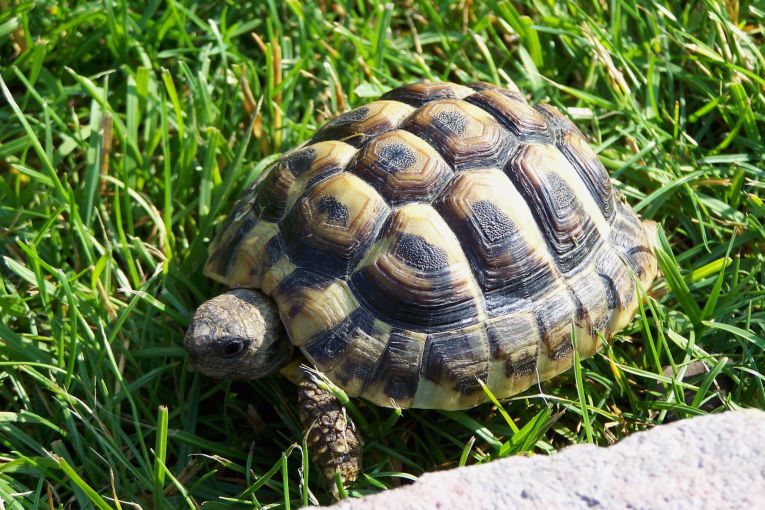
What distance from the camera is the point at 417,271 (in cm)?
267

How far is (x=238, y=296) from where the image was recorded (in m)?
2.86

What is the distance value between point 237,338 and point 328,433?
16.3 inches

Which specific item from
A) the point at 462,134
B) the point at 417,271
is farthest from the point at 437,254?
the point at 462,134

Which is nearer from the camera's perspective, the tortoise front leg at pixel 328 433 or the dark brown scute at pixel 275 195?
the tortoise front leg at pixel 328 433

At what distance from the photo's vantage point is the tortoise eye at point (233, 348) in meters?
2.72

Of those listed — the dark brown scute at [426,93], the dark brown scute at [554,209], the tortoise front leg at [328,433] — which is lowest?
the tortoise front leg at [328,433]

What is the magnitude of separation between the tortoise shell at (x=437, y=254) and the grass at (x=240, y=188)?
20 centimetres

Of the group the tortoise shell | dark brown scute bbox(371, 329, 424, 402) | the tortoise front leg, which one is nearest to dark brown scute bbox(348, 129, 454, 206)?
the tortoise shell

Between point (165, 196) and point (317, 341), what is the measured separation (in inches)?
41.3

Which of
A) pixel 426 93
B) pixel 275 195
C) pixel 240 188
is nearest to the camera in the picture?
pixel 275 195

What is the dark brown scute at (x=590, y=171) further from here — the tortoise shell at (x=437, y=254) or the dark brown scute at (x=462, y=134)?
the dark brown scute at (x=462, y=134)

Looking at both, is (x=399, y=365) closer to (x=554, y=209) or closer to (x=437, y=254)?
(x=437, y=254)

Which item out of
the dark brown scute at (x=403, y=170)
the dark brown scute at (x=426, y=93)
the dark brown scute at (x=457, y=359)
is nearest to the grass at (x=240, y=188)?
the dark brown scute at (x=457, y=359)

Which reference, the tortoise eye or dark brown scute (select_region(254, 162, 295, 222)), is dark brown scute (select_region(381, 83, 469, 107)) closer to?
dark brown scute (select_region(254, 162, 295, 222))
